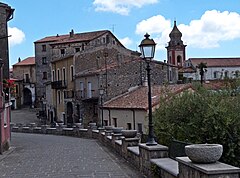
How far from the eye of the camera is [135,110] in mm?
37781

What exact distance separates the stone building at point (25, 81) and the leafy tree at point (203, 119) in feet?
219

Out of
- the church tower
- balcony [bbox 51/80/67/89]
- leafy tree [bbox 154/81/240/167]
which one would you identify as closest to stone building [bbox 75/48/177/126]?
balcony [bbox 51/80/67/89]

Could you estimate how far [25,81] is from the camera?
268 ft

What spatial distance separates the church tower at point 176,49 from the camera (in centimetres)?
11262

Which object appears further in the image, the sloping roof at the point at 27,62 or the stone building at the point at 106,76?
the sloping roof at the point at 27,62

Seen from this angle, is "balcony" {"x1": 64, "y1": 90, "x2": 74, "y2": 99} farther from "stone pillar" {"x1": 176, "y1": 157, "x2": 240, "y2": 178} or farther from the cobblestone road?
"stone pillar" {"x1": 176, "y1": 157, "x2": 240, "y2": 178}

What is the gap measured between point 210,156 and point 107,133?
16902mm

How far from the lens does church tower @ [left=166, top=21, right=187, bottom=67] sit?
11262cm

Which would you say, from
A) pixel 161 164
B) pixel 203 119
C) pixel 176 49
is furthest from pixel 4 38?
pixel 176 49

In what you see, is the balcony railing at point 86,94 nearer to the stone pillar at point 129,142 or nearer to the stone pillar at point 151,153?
the stone pillar at point 129,142

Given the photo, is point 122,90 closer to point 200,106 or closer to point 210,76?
point 200,106

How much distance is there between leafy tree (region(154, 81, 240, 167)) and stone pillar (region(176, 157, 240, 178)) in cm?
420

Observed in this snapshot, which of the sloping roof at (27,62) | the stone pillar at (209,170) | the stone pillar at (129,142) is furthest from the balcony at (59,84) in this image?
the stone pillar at (209,170)

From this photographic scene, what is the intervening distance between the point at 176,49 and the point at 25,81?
45216mm
